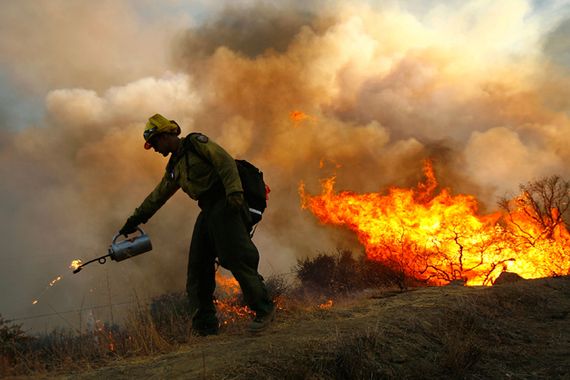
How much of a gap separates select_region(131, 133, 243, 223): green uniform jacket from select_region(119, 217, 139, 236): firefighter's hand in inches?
24.9

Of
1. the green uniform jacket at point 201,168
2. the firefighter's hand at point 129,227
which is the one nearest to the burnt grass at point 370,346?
the firefighter's hand at point 129,227

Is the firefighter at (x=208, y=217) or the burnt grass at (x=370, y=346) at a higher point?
the firefighter at (x=208, y=217)

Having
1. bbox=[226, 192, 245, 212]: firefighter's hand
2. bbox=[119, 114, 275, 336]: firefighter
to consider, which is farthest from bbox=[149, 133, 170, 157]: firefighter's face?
bbox=[226, 192, 245, 212]: firefighter's hand

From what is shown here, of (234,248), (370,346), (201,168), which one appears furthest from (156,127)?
(370,346)

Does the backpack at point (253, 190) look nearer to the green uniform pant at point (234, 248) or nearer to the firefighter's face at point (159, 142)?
the green uniform pant at point (234, 248)

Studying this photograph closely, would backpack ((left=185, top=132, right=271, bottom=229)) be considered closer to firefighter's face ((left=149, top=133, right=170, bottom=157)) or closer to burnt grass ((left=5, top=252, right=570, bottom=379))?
firefighter's face ((left=149, top=133, right=170, bottom=157))

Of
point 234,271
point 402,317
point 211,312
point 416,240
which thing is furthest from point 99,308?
point 416,240

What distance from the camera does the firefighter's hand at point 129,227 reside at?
5055 mm

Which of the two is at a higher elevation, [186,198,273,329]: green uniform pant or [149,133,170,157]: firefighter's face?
[149,133,170,157]: firefighter's face

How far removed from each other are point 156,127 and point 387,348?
10.1 ft

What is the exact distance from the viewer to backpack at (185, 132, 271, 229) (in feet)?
15.6

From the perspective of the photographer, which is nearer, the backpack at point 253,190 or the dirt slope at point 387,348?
the dirt slope at point 387,348

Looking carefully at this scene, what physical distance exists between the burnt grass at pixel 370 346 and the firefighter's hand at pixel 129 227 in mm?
949

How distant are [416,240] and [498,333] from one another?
9.81 m
